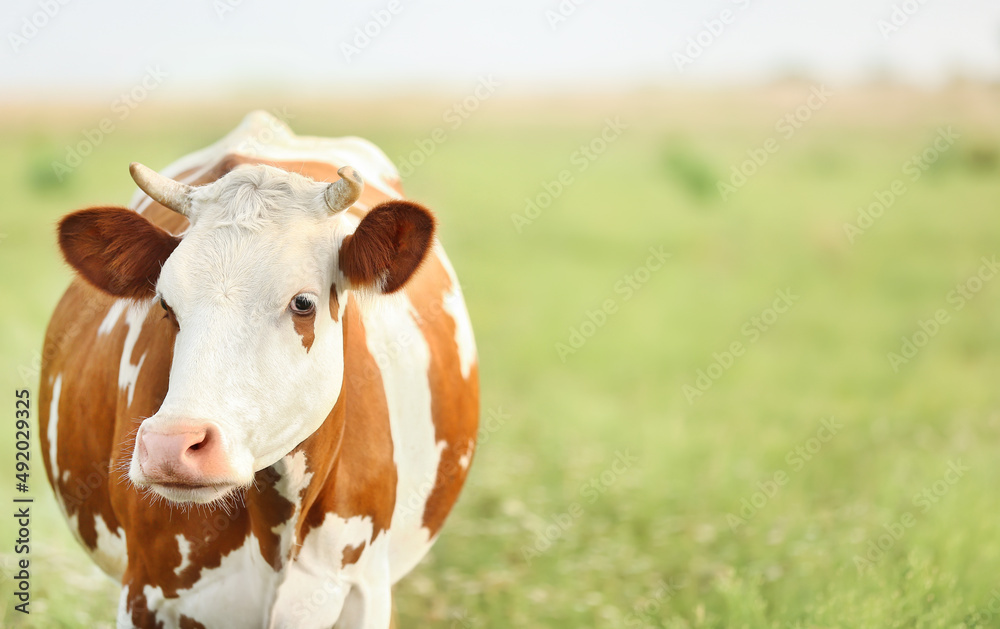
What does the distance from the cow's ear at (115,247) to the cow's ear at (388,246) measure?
20.5 inches

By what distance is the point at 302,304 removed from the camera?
2289mm

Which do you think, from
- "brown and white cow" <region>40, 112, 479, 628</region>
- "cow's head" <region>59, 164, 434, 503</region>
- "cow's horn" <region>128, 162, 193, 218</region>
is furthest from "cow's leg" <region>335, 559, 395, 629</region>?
"cow's horn" <region>128, 162, 193, 218</region>

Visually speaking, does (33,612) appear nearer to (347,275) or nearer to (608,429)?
(347,275)

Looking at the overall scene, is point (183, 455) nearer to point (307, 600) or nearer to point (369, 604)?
point (307, 600)

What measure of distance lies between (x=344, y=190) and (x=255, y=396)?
1.90 feet

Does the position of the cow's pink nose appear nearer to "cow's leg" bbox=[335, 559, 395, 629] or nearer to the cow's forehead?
the cow's forehead

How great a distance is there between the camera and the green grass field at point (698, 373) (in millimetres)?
4586

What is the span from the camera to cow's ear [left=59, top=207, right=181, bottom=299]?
7.86 feet

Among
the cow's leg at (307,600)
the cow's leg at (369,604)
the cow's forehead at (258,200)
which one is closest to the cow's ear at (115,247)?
the cow's forehead at (258,200)

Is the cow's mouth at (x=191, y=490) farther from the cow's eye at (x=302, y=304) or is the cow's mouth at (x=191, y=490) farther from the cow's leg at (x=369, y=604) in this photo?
the cow's leg at (x=369, y=604)

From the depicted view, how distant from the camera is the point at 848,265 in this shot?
448 inches

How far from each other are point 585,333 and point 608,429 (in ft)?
7.66

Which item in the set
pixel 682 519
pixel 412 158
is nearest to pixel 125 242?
pixel 682 519

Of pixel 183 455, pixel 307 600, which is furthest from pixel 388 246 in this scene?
pixel 307 600
